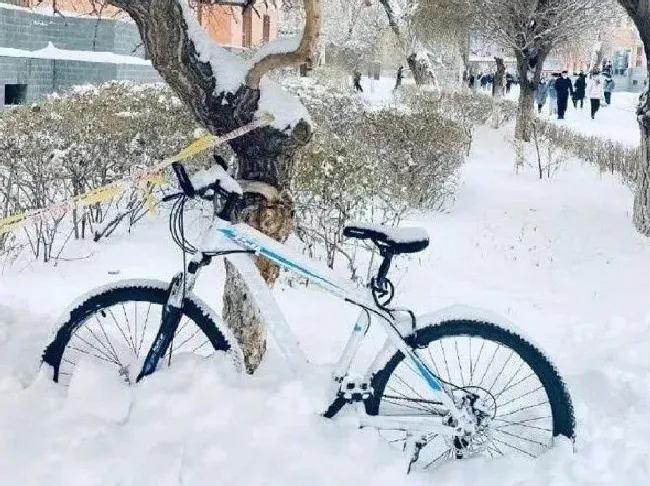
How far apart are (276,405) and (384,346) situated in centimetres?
41

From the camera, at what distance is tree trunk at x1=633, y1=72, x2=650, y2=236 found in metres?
8.02

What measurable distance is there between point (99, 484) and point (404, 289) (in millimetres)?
4177

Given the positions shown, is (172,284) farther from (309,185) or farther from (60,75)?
(60,75)

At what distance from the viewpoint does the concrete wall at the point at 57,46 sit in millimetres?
13836

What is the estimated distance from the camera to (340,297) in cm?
275

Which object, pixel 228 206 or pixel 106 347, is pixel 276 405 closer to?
pixel 228 206

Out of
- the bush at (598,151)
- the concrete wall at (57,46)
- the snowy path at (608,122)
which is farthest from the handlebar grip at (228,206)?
the snowy path at (608,122)

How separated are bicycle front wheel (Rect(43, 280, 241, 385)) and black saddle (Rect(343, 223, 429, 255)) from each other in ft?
1.98

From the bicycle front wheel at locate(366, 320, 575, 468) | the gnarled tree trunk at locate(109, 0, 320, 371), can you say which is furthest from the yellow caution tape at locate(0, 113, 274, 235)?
the bicycle front wheel at locate(366, 320, 575, 468)

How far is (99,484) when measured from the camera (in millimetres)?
2475

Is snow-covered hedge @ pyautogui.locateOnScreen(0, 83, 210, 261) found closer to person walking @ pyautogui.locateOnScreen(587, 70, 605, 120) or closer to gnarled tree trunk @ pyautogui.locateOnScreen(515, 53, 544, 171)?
gnarled tree trunk @ pyautogui.locateOnScreen(515, 53, 544, 171)

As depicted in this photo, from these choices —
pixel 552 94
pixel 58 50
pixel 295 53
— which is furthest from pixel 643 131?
pixel 552 94

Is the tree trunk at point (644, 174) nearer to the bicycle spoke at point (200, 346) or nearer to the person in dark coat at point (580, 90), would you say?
the bicycle spoke at point (200, 346)

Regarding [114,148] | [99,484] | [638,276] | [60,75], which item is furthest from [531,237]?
[60,75]
